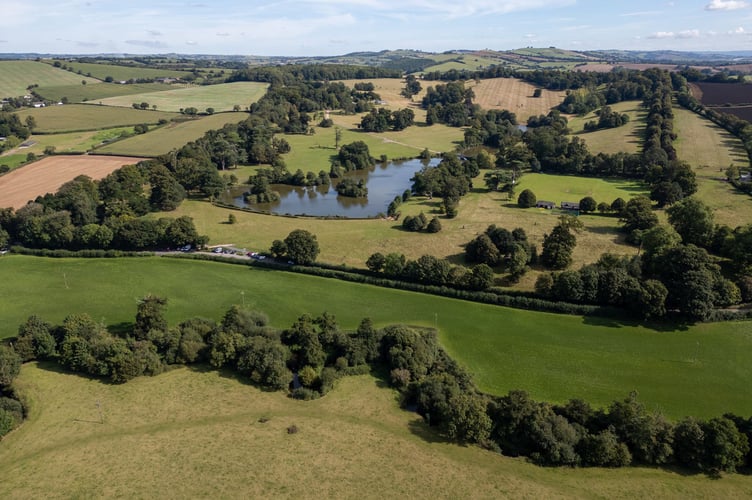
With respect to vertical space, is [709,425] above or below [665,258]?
below

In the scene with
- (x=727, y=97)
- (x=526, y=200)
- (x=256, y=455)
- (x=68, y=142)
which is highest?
(x=727, y=97)

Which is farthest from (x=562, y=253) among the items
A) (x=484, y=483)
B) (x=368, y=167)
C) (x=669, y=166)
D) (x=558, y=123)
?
(x=558, y=123)

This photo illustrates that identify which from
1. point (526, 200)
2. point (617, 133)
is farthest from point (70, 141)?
point (617, 133)

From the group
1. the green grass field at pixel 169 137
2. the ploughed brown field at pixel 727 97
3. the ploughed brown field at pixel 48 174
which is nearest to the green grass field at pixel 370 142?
the green grass field at pixel 169 137

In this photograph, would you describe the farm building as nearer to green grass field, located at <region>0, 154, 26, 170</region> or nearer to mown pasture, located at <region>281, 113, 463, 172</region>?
mown pasture, located at <region>281, 113, 463, 172</region>

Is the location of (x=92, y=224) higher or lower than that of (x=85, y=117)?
lower

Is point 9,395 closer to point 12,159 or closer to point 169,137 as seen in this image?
point 12,159

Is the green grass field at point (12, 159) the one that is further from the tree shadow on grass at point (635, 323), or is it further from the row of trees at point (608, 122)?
the row of trees at point (608, 122)

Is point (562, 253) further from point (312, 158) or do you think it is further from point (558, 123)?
point (558, 123)

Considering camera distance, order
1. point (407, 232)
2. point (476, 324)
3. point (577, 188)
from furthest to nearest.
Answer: point (577, 188), point (407, 232), point (476, 324)
